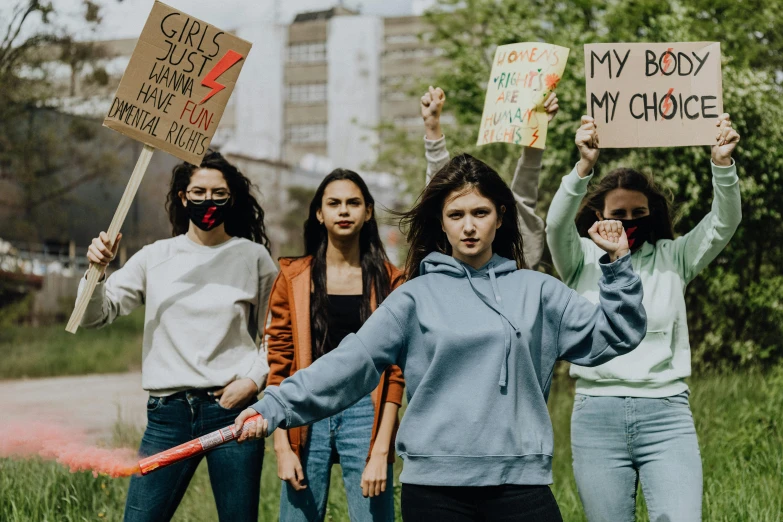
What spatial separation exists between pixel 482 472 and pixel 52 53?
16.8 metres

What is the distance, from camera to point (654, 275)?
4027 millimetres

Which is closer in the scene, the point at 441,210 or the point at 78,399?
the point at 441,210

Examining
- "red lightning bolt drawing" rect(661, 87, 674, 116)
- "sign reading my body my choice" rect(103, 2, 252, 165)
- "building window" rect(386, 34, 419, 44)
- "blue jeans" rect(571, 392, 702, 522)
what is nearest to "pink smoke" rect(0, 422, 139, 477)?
"sign reading my body my choice" rect(103, 2, 252, 165)

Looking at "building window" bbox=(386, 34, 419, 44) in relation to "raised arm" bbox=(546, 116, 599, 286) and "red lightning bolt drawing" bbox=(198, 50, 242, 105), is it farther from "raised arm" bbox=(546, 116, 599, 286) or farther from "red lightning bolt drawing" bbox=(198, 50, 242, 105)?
"raised arm" bbox=(546, 116, 599, 286)

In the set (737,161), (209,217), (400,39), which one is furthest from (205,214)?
(400,39)

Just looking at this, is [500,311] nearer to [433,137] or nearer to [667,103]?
[433,137]

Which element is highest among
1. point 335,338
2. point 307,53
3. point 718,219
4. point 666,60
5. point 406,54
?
point 307,53

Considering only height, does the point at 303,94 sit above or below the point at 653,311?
above

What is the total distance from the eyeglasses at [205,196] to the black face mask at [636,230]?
1682mm

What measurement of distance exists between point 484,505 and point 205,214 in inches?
77.4

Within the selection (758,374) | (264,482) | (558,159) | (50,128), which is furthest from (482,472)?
(50,128)

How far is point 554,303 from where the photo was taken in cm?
313

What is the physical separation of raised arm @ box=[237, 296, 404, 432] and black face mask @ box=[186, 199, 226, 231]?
1.43 metres

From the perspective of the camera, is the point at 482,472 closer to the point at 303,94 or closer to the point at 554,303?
the point at 554,303
